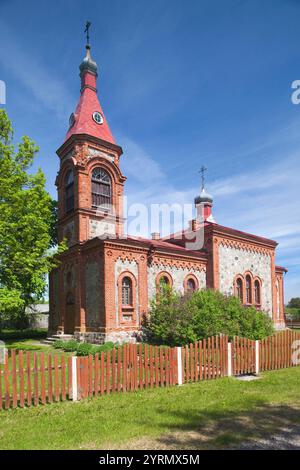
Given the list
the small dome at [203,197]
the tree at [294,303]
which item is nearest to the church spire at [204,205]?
the small dome at [203,197]

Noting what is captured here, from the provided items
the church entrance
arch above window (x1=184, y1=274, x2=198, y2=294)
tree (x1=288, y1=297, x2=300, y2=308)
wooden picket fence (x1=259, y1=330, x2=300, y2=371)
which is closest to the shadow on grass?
wooden picket fence (x1=259, y1=330, x2=300, y2=371)

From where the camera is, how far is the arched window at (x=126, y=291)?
17.1 m

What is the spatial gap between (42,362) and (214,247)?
640 inches

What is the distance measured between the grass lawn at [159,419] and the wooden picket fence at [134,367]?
0.31m

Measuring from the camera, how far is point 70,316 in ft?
62.5

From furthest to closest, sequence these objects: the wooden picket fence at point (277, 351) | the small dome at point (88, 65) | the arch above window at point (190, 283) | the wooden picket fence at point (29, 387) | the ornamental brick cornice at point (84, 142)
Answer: the small dome at point (88, 65), the arch above window at point (190, 283), the ornamental brick cornice at point (84, 142), the wooden picket fence at point (277, 351), the wooden picket fence at point (29, 387)

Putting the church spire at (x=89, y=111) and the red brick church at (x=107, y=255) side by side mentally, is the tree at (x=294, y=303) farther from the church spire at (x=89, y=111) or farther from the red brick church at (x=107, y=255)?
the church spire at (x=89, y=111)

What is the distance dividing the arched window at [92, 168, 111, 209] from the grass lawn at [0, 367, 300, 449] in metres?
13.2

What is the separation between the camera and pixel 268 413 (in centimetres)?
626

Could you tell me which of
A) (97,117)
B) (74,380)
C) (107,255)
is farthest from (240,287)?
(74,380)

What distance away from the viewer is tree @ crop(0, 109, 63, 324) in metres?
14.5

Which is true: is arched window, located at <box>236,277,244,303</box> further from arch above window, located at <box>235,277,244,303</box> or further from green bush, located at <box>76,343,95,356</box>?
green bush, located at <box>76,343,95,356</box>

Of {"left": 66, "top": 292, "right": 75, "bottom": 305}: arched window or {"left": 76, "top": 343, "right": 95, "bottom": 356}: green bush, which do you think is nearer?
{"left": 76, "top": 343, "right": 95, "bottom": 356}: green bush
